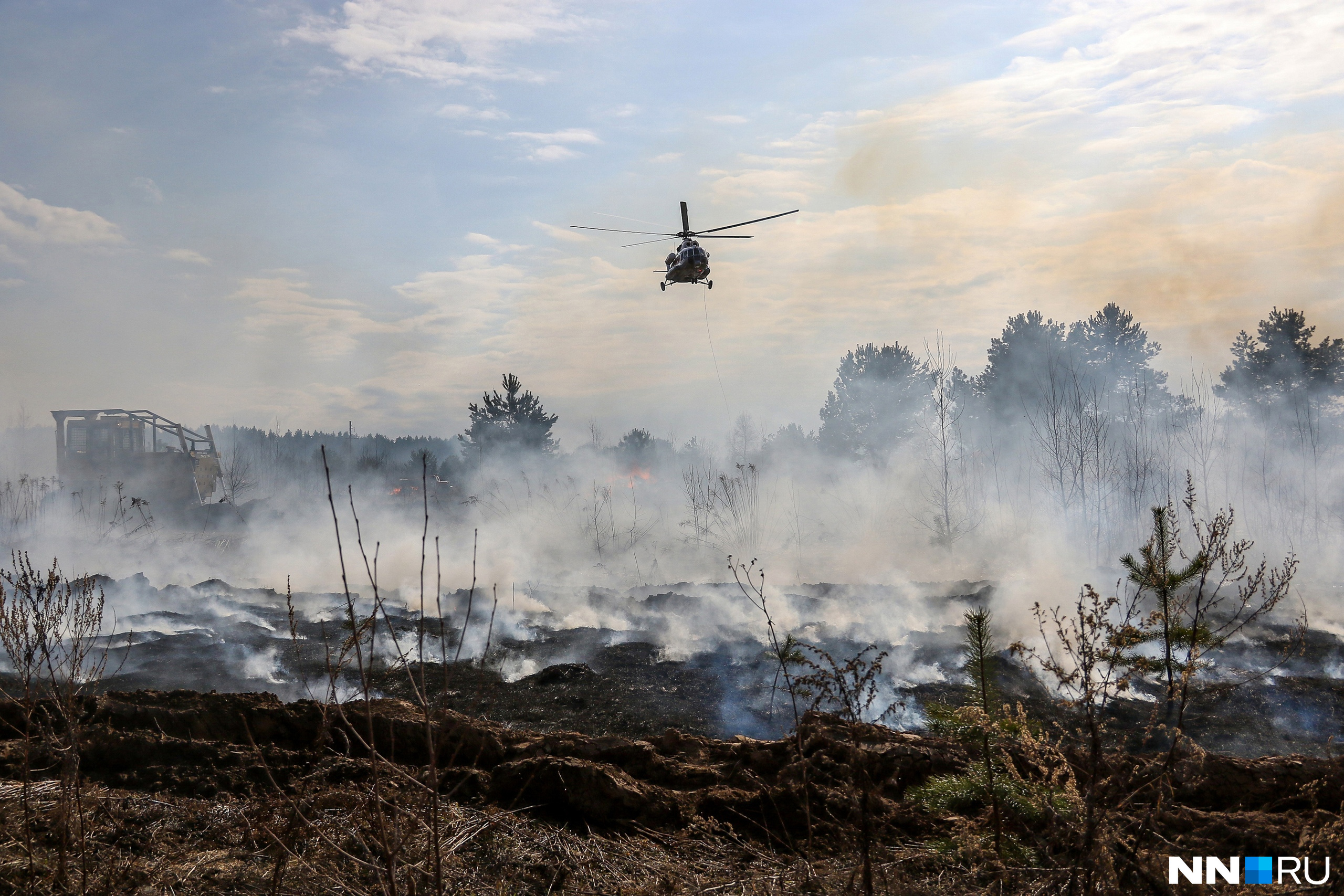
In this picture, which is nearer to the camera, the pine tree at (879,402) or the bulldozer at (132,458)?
the bulldozer at (132,458)

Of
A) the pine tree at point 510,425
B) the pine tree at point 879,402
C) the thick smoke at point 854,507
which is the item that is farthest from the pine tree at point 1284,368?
the pine tree at point 510,425

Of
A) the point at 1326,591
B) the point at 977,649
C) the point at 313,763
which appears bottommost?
the point at 1326,591

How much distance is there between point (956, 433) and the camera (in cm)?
3169

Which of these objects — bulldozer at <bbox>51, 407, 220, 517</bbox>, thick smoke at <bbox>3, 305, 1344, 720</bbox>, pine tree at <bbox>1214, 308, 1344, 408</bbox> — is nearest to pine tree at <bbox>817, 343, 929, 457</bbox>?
thick smoke at <bbox>3, 305, 1344, 720</bbox>

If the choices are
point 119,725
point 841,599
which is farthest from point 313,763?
point 841,599

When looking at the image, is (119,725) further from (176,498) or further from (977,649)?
(176,498)

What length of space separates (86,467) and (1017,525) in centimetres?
3140
